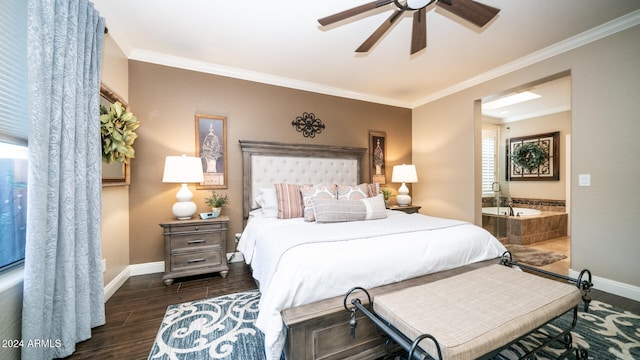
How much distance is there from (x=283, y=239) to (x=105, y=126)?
187 cm

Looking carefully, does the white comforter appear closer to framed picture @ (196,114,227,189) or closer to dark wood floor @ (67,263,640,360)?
dark wood floor @ (67,263,640,360)

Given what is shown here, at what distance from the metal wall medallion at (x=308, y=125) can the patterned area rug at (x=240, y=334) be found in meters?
2.48

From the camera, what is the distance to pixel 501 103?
15.3 feet

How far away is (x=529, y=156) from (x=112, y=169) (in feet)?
25.1

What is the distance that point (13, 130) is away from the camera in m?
1.32

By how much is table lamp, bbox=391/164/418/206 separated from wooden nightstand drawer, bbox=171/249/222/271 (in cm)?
297

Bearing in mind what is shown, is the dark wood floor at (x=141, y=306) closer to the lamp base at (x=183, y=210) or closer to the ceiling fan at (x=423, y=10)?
the lamp base at (x=183, y=210)

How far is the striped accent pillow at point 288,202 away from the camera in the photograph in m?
2.70

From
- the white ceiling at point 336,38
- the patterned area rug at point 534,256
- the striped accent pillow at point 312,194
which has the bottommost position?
the patterned area rug at point 534,256

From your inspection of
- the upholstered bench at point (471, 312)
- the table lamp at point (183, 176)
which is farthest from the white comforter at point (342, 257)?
the table lamp at point (183, 176)

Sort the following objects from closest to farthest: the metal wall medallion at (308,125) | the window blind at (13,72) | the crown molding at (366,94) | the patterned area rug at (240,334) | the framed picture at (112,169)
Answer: the window blind at (13,72) < the patterned area rug at (240,334) < the framed picture at (112,169) < the crown molding at (366,94) < the metal wall medallion at (308,125)

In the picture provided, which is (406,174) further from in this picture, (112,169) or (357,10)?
(112,169)

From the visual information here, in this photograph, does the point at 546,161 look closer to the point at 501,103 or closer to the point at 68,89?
the point at 501,103

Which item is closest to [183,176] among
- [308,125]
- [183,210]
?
[183,210]
